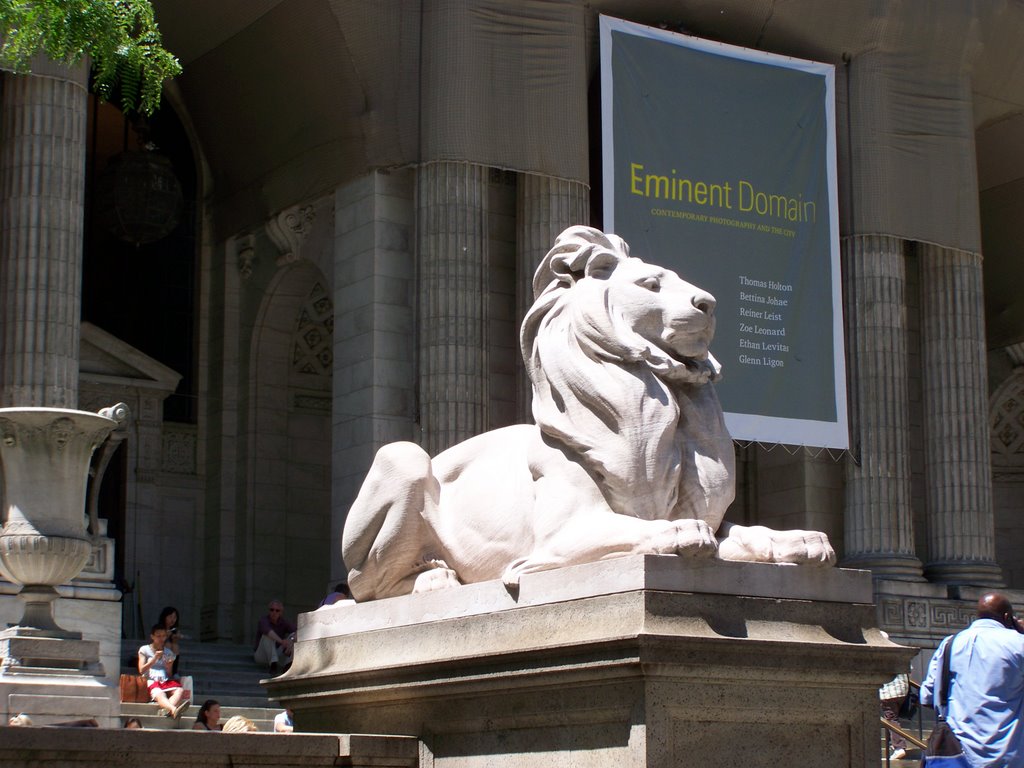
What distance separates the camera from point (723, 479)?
7316mm

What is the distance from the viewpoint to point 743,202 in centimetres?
2489

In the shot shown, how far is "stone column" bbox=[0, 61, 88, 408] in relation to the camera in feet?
68.7

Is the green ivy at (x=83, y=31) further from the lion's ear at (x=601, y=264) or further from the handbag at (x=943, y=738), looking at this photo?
the handbag at (x=943, y=738)

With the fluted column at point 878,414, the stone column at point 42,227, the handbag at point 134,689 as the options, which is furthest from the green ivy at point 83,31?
the fluted column at point 878,414

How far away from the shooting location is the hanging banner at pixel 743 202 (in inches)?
942

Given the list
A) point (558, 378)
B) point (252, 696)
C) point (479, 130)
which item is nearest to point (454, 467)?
point (558, 378)

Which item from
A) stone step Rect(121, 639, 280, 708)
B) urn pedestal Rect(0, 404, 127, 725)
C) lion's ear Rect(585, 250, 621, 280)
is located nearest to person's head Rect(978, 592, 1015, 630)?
lion's ear Rect(585, 250, 621, 280)

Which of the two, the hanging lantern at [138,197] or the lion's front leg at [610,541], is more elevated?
the hanging lantern at [138,197]

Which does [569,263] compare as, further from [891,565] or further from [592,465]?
[891,565]

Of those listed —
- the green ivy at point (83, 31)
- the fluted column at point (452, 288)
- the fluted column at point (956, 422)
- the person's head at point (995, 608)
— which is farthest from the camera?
the fluted column at point (956, 422)

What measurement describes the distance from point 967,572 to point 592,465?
20.4 metres

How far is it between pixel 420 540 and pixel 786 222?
59.0 ft

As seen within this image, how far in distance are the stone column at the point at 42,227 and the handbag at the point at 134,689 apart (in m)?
4.45

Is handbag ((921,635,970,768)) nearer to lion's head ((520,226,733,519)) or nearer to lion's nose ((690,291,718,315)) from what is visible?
lion's head ((520,226,733,519))
